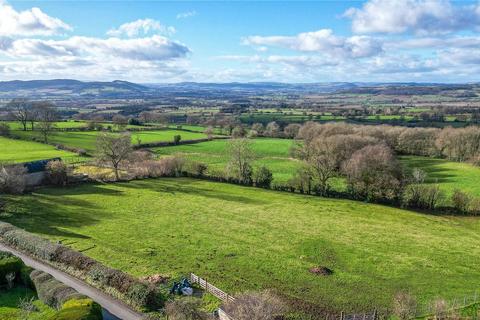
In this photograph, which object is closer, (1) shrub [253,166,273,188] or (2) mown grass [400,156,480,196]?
(2) mown grass [400,156,480,196]

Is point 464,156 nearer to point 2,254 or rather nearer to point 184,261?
point 184,261

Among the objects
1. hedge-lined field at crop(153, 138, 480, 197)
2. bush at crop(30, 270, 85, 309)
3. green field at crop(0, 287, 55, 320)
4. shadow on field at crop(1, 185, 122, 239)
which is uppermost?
bush at crop(30, 270, 85, 309)

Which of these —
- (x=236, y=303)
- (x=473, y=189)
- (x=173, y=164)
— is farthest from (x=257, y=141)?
(x=236, y=303)

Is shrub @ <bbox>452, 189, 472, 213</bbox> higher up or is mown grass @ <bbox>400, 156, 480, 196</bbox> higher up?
shrub @ <bbox>452, 189, 472, 213</bbox>

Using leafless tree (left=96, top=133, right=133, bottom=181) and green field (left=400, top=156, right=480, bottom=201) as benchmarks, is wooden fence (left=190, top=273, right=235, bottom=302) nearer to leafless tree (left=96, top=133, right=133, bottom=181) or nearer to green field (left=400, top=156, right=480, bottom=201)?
leafless tree (left=96, top=133, right=133, bottom=181)

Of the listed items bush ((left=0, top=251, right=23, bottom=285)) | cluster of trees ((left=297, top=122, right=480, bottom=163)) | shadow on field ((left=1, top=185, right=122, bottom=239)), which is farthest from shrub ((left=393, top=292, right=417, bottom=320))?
cluster of trees ((left=297, top=122, right=480, bottom=163))

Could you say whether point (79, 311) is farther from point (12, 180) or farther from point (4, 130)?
point (4, 130)
